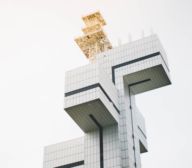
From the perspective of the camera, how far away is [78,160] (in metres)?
79.8

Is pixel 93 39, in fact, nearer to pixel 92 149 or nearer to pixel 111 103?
pixel 111 103

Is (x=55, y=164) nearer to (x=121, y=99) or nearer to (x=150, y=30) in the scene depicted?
(x=121, y=99)

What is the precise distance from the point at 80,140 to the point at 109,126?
9732 millimetres

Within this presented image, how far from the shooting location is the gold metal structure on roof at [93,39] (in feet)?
313

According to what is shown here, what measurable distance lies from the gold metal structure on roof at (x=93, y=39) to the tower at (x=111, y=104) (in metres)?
7.21

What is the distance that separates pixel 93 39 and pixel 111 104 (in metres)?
26.4

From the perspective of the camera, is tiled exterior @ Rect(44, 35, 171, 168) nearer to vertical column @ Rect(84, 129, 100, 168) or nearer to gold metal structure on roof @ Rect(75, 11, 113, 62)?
vertical column @ Rect(84, 129, 100, 168)

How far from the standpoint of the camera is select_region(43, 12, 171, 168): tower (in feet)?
237

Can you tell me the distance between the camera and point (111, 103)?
75.6m

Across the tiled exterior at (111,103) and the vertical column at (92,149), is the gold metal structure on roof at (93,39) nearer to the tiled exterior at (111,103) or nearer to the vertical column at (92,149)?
the tiled exterior at (111,103)

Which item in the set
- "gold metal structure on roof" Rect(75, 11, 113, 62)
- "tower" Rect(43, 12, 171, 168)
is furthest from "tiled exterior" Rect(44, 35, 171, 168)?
"gold metal structure on roof" Rect(75, 11, 113, 62)

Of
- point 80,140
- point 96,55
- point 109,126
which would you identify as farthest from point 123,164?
point 96,55

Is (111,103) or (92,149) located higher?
(111,103)

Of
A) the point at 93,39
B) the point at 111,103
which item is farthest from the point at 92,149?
the point at 93,39
